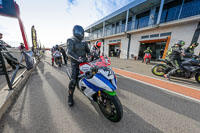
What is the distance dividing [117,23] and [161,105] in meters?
16.6

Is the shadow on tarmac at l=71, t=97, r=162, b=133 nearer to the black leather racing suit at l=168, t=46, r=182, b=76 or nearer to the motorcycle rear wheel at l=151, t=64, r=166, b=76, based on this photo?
the black leather racing suit at l=168, t=46, r=182, b=76

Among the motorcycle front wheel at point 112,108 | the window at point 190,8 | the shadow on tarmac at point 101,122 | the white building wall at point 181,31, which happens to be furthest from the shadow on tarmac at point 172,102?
the window at point 190,8

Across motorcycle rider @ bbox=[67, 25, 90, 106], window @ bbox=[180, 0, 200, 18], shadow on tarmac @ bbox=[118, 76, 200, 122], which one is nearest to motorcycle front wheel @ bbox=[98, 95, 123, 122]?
motorcycle rider @ bbox=[67, 25, 90, 106]

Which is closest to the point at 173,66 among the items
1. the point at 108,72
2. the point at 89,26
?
the point at 108,72

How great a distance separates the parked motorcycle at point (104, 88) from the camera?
1.30 metres

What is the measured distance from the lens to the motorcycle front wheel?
129 cm

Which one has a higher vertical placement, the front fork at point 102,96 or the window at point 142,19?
the window at point 142,19

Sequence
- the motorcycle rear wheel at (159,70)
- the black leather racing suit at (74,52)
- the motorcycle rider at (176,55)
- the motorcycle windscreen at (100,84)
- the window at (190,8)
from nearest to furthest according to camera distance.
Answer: the motorcycle windscreen at (100,84) → the black leather racing suit at (74,52) → the motorcycle rider at (176,55) → the motorcycle rear wheel at (159,70) → the window at (190,8)

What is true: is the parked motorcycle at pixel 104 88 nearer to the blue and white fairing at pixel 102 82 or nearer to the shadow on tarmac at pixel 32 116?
the blue and white fairing at pixel 102 82

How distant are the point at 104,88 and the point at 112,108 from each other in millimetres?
489

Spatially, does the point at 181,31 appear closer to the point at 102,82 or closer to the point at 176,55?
the point at 176,55

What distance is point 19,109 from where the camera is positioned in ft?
5.64

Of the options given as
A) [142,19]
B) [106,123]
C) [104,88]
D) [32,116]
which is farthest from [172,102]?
[142,19]

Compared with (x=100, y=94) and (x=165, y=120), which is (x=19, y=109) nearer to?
(x=100, y=94)
